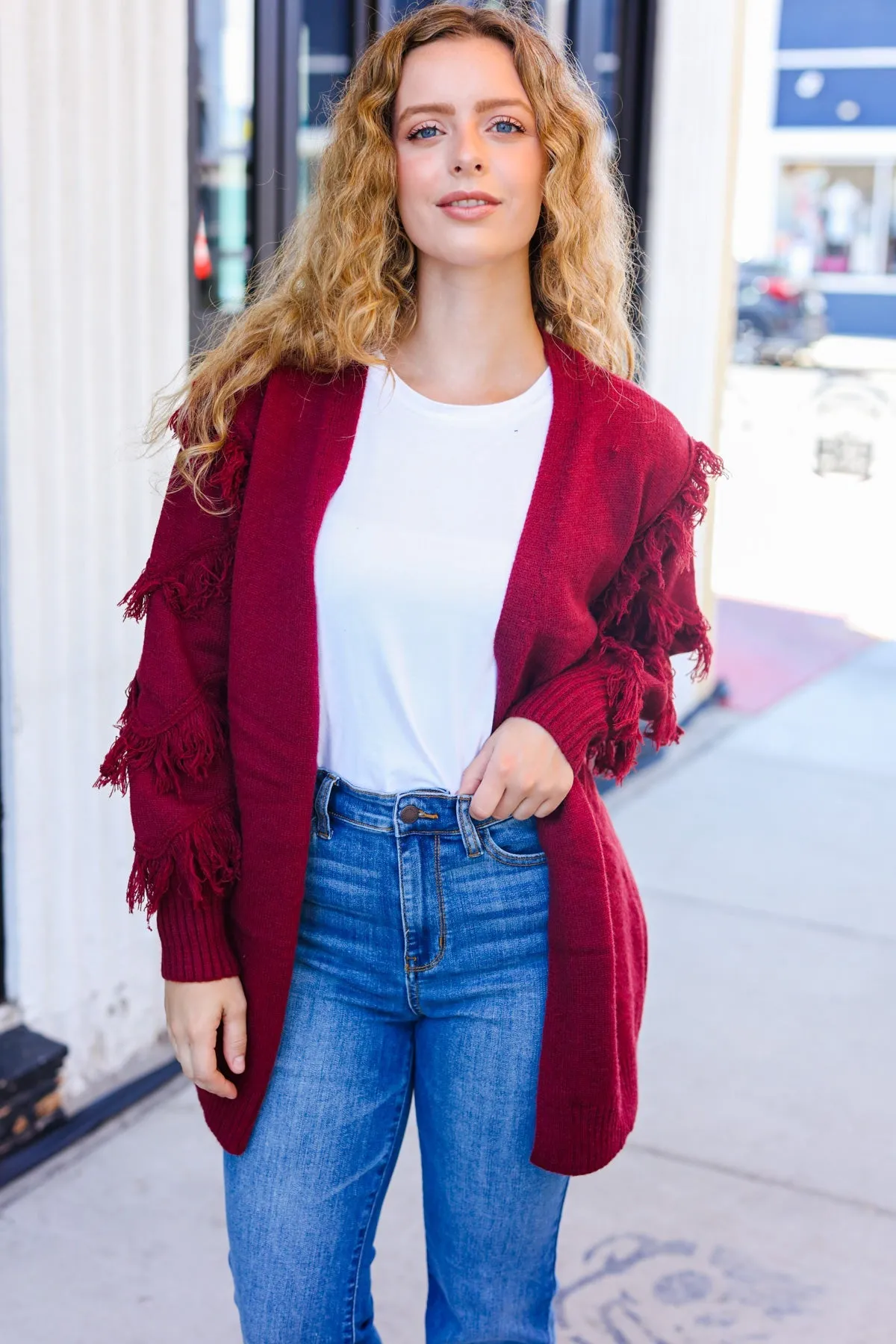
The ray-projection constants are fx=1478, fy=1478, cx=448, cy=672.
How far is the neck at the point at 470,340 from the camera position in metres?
1.81

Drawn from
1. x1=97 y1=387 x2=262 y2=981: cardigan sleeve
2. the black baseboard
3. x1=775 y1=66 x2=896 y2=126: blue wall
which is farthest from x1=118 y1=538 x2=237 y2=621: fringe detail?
x1=775 y1=66 x2=896 y2=126: blue wall

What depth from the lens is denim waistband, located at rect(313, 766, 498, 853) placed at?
1.69 meters

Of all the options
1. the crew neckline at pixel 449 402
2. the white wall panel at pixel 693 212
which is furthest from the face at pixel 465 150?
the white wall panel at pixel 693 212

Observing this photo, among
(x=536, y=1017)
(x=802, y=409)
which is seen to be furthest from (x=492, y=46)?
(x=802, y=409)

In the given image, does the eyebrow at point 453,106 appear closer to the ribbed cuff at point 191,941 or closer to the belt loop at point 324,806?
the belt loop at point 324,806

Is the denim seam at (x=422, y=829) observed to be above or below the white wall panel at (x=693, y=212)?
below

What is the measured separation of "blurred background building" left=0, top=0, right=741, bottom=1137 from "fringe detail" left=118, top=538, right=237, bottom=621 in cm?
81

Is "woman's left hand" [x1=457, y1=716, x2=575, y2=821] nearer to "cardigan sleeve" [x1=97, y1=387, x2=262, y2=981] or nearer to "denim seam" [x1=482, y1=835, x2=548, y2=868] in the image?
"denim seam" [x1=482, y1=835, x2=548, y2=868]

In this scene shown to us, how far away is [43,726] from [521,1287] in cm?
159

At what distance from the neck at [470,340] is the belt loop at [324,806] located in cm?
48

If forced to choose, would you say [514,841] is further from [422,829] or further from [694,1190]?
[694,1190]

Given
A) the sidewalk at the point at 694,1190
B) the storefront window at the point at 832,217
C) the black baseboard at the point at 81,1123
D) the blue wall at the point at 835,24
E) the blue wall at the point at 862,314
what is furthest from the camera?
the storefront window at the point at 832,217

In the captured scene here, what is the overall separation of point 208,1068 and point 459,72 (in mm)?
1211

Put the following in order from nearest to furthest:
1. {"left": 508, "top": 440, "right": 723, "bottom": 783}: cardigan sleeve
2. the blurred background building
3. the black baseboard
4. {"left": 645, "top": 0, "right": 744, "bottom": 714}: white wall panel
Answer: {"left": 508, "top": 440, "right": 723, "bottom": 783}: cardigan sleeve, the blurred background building, the black baseboard, {"left": 645, "top": 0, "right": 744, "bottom": 714}: white wall panel
